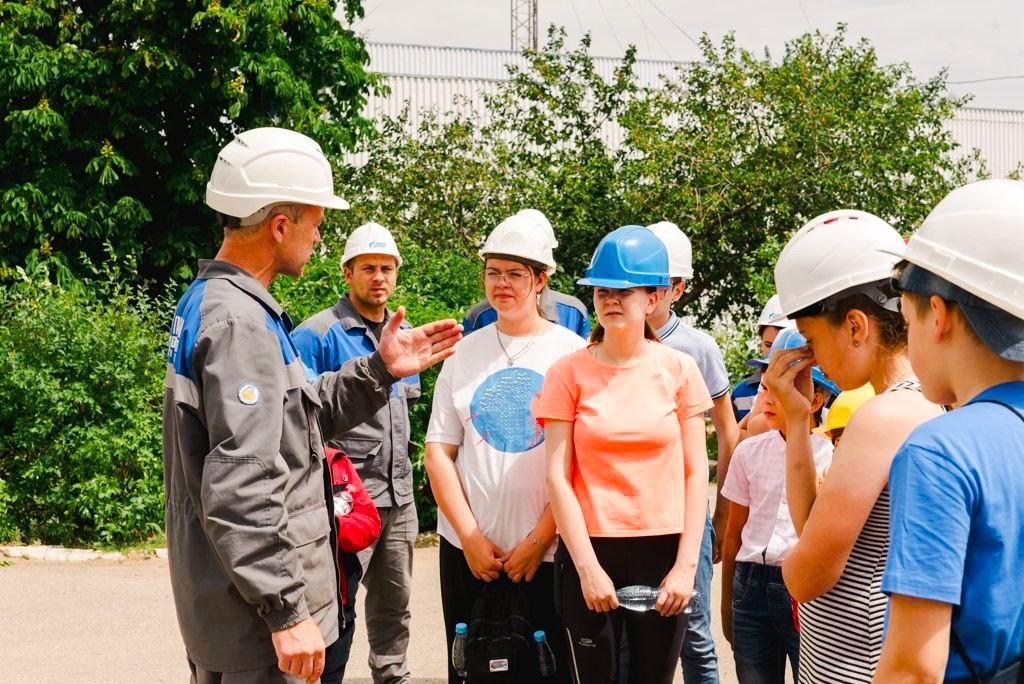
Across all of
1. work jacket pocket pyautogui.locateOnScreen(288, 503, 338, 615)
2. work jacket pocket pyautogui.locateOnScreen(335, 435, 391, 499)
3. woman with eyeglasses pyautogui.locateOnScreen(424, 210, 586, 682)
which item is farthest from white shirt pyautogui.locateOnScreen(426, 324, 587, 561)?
work jacket pocket pyautogui.locateOnScreen(288, 503, 338, 615)

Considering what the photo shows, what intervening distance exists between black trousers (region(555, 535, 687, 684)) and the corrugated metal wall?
10.7 meters

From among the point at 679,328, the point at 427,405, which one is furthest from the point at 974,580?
the point at 427,405

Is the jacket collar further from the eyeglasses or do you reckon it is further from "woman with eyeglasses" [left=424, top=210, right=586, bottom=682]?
the eyeglasses

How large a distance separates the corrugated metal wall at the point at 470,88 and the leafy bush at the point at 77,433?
711 cm

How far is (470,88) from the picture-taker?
18438 mm

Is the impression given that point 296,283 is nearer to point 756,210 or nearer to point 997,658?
point 756,210

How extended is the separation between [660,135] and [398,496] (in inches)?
348

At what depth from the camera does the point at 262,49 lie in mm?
13055

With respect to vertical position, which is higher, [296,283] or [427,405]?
[296,283]

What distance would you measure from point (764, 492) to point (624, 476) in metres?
0.54

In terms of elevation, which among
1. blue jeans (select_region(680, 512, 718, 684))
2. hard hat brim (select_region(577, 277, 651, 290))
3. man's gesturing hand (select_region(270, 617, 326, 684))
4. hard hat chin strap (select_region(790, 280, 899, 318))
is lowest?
blue jeans (select_region(680, 512, 718, 684))

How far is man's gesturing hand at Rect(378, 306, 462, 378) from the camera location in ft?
11.3

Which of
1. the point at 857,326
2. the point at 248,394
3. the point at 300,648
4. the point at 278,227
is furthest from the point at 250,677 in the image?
the point at 857,326

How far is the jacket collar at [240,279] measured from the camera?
3033 millimetres
